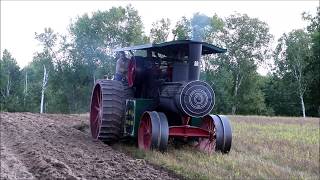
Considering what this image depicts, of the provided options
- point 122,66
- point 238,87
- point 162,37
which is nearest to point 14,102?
point 162,37

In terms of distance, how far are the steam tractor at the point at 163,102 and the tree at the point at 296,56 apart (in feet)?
115

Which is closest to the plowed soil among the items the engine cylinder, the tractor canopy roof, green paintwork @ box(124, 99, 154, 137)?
green paintwork @ box(124, 99, 154, 137)

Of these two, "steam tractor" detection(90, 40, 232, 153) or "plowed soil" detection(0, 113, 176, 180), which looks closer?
"plowed soil" detection(0, 113, 176, 180)

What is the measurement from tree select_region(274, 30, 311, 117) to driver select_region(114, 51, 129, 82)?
1363 inches

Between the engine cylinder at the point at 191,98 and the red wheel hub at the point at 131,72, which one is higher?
the red wheel hub at the point at 131,72

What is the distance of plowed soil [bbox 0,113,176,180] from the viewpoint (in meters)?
6.00

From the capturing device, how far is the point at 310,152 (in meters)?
9.87

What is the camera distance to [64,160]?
6.95 metres

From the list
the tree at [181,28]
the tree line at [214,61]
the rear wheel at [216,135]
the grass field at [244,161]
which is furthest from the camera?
the tree line at [214,61]

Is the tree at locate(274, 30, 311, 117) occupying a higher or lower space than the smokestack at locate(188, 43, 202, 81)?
higher

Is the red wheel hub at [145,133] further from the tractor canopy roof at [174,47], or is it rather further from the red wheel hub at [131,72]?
the tractor canopy roof at [174,47]

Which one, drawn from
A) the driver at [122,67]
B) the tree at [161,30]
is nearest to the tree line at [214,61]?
the tree at [161,30]

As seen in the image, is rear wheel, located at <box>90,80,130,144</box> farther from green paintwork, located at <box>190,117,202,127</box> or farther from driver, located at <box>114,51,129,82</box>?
green paintwork, located at <box>190,117,202,127</box>

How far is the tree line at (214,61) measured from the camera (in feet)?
137
